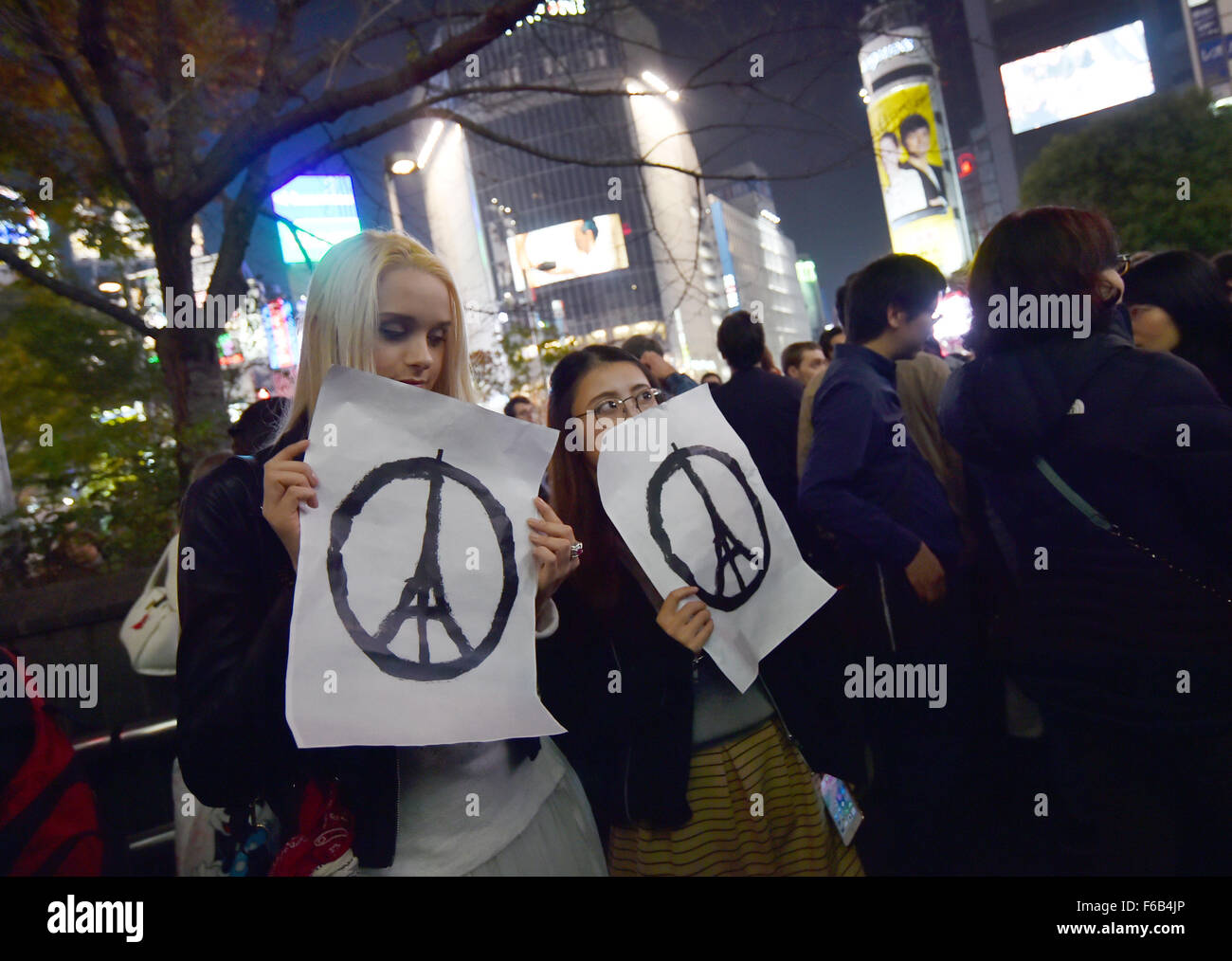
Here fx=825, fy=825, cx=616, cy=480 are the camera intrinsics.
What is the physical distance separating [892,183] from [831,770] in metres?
A: 70.3

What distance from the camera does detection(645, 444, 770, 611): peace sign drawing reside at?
187 cm

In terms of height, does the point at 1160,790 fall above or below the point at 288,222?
below

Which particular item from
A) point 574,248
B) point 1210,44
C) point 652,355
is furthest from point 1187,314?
point 574,248

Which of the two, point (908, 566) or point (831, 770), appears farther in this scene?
point (908, 566)

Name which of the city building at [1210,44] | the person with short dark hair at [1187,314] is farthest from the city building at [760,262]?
the person with short dark hair at [1187,314]

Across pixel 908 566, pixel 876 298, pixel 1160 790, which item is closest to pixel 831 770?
pixel 1160 790

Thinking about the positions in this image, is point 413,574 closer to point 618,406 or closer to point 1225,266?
point 618,406

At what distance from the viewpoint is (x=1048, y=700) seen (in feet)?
6.82

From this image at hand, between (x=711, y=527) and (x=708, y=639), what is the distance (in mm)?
260

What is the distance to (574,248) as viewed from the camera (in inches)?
2864

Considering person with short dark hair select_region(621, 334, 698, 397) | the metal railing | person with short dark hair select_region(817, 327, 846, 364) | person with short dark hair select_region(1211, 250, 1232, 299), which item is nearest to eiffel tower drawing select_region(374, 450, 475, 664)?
the metal railing

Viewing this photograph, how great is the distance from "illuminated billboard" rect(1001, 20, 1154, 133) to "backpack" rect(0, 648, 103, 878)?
54610 mm

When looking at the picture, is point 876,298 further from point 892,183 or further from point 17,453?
point 892,183

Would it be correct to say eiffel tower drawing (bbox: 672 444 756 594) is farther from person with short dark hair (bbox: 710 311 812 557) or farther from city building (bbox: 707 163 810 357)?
city building (bbox: 707 163 810 357)
